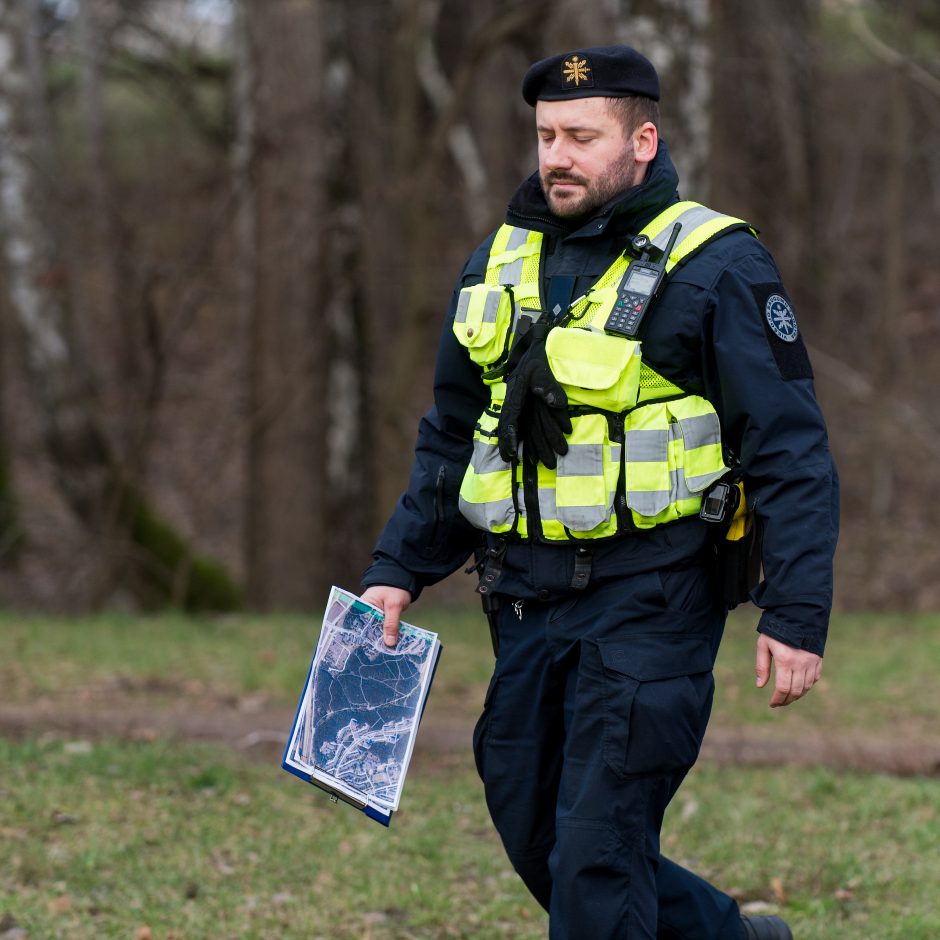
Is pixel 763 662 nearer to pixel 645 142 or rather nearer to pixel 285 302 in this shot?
pixel 645 142

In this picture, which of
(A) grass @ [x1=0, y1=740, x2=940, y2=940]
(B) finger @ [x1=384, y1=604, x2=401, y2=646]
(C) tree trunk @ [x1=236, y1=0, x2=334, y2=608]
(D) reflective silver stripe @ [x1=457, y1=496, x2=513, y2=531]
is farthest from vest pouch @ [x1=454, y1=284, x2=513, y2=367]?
(C) tree trunk @ [x1=236, y1=0, x2=334, y2=608]

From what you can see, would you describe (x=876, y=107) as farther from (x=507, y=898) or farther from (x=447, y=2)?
(x=507, y=898)

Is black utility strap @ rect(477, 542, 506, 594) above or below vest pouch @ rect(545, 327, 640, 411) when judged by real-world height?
below

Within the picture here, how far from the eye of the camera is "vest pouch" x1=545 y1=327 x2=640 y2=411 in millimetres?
3145

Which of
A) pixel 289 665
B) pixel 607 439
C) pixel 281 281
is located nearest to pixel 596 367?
pixel 607 439

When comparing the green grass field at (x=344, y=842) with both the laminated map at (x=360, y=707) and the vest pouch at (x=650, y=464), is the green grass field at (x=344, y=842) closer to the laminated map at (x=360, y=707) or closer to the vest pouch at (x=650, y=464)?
the laminated map at (x=360, y=707)

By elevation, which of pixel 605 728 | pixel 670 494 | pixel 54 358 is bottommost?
pixel 54 358

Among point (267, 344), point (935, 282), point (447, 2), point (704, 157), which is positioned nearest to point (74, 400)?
point (267, 344)

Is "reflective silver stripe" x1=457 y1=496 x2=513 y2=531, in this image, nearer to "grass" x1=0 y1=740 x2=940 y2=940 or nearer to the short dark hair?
the short dark hair

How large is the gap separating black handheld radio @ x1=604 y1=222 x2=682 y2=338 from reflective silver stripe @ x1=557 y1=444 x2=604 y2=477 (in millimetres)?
268

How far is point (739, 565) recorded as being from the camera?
3244 millimetres

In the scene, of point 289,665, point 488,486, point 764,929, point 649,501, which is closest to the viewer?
point 649,501

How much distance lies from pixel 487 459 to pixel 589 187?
2.24 ft

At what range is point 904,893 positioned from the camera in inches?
186
